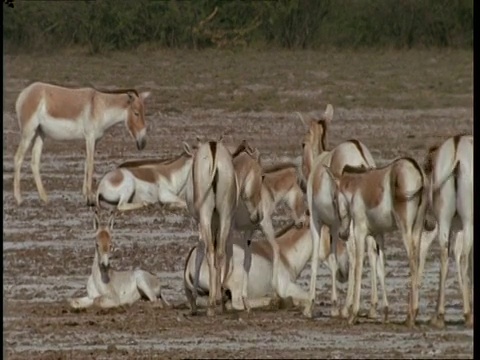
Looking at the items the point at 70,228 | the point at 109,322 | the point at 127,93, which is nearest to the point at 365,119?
the point at 127,93

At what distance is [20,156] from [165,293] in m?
5.06

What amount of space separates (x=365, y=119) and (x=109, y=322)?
903 cm

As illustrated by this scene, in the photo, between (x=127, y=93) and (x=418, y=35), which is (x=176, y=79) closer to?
(x=418, y=35)

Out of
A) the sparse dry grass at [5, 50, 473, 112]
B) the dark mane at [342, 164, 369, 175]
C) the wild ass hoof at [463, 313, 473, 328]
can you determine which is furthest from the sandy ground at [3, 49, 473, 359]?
the sparse dry grass at [5, 50, 473, 112]

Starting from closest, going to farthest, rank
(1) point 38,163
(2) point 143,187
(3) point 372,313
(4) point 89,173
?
(3) point 372,313, (2) point 143,187, (4) point 89,173, (1) point 38,163

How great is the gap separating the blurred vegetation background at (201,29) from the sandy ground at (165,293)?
1812 millimetres

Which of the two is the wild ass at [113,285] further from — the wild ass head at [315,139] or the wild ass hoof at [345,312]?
the wild ass head at [315,139]

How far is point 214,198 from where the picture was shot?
9.05 m

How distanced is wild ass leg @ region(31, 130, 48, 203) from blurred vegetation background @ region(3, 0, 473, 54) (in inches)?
71.4

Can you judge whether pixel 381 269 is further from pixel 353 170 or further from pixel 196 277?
pixel 196 277

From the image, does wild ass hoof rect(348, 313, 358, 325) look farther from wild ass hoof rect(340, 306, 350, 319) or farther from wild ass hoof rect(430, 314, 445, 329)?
wild ass hoof rect(430, 314, 445, 329)

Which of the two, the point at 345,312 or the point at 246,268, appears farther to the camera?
the point at 246,268

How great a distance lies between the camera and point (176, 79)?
19.8 meters

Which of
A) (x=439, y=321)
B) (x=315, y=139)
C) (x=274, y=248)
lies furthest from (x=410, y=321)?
(x=315, y=139)
